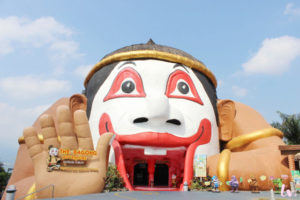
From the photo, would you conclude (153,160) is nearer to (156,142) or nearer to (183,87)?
(156,142)

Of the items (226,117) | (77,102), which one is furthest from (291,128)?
(77,102)

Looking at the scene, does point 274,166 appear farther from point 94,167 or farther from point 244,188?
point 94,167

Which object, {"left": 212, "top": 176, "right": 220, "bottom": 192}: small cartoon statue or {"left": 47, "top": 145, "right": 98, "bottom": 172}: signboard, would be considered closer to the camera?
{"left": 47, "top": 145, "right": 98, "bottom": 172}: signboard

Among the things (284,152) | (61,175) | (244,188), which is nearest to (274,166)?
(284,152)

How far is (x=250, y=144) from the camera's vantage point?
1344cm

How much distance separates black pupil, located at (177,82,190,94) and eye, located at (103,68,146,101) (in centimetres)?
181

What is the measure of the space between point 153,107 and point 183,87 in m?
2.18

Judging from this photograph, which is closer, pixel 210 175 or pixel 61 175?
pixel 61 175

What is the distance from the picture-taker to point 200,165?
38.1 ft

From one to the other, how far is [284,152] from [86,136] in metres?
8.55

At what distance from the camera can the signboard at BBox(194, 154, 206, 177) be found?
11492 millimetres

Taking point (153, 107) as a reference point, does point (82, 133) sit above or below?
below

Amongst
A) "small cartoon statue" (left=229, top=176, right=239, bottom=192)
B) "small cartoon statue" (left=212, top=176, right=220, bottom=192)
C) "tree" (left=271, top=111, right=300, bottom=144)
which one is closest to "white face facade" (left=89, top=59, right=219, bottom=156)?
"small cartoon statue" (left=212, top=176, right=220, bottom=192)

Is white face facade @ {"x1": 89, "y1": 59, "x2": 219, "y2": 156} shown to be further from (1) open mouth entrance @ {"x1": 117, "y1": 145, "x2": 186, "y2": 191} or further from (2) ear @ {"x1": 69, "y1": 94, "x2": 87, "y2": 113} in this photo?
(2) ear @ {"x1": 69, "y1": 94, "x2": 87, "y2": 113}
